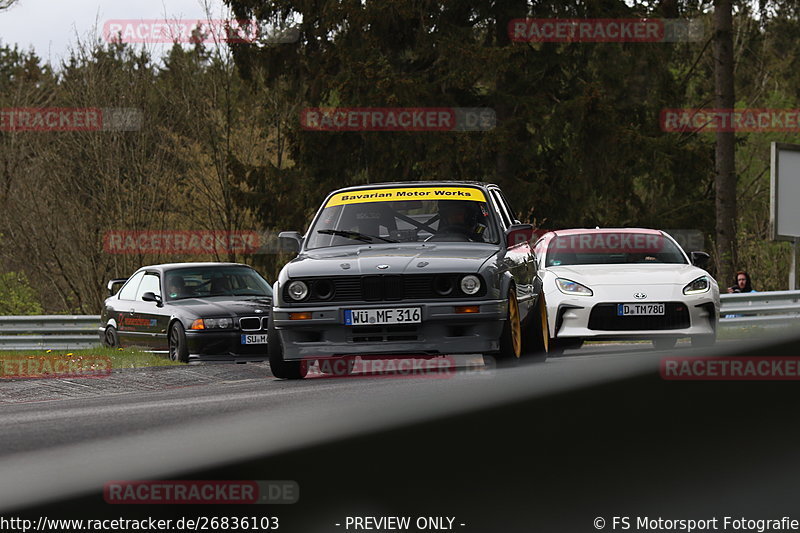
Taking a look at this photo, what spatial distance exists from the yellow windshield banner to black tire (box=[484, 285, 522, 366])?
1.39 metres

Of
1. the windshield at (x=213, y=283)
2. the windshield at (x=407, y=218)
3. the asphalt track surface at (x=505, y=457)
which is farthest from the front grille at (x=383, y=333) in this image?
the windshield at (x=213, y=283)

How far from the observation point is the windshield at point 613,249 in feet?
47.2

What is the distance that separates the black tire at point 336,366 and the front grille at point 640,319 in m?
2.81

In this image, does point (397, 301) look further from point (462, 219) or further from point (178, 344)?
point (178, 344)

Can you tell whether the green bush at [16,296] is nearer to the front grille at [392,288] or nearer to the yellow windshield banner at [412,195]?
the yellow windshield banner at [412,195]

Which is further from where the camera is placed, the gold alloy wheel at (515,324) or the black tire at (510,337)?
the gold alloy wheel at (515,324)

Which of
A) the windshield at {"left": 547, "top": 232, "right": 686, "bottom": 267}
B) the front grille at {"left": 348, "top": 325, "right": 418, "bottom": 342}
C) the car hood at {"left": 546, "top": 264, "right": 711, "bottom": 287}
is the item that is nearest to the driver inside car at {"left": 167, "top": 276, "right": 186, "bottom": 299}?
the windshield at {"left": 547, "top": 232, "right": 686, "bottom": 267}

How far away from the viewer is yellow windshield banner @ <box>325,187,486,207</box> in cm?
1130

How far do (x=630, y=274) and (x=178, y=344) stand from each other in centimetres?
583

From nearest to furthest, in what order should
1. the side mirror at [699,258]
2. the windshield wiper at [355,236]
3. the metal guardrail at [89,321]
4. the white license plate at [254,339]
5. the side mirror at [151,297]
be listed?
the windshield wiper at [355,236] → the side mirror at [699,258] → the white license plate at [254,339] → the side mirror at [151,297] → the metal guardrail at [89,321]

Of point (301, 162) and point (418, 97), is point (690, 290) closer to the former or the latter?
point (418, 97)

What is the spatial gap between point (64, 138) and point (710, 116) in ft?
58.9

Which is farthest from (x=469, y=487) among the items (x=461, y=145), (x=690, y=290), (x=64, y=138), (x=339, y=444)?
(x=64, y=138)

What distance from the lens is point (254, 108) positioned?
32688 millimetres
